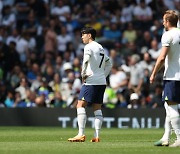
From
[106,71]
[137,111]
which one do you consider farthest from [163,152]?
[137,111]

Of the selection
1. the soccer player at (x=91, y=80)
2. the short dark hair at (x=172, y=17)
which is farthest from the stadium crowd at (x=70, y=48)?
the short dark hair at (x=172, y=17)

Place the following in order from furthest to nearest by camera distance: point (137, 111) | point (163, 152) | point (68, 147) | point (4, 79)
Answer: point (4, 79) → point (137, 111) → point (68, 147) → point (163, 152)

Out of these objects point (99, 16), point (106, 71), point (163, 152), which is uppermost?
point (99, 16)

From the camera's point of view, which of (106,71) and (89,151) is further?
(106,71)

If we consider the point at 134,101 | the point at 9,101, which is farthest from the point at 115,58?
the point at 9,101

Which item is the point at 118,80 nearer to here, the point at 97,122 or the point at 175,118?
the point at 97,122

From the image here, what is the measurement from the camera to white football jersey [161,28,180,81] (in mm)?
12805

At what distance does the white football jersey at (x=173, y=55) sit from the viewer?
1280cm

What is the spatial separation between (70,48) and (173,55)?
1469 cm

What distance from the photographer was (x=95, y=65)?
48.2ft

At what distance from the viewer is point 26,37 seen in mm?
27891

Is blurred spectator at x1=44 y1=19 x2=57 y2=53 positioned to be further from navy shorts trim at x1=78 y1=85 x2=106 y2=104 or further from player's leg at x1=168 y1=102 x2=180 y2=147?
player's leg at x1=168 y1=102 x2=180 y2=147

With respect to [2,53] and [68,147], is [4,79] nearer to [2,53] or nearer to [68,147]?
[2,53]

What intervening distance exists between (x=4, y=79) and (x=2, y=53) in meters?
0.98
